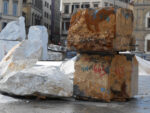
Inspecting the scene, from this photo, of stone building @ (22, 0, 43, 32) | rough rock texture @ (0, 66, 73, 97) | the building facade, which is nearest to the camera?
rough rock texture @ (0, 66, 73, 97)

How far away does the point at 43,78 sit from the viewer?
4.98 m

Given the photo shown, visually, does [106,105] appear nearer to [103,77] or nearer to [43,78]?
[103,77]

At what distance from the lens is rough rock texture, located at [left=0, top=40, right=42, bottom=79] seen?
6.97 metres

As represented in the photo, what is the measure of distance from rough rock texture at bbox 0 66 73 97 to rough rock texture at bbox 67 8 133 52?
65 cm

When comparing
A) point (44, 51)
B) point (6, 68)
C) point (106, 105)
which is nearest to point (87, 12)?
point (106, 105)

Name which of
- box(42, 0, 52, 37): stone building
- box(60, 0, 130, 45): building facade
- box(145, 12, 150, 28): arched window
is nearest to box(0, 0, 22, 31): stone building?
box(60, 0, 130, 45): building facade

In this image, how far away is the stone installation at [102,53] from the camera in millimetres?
4801

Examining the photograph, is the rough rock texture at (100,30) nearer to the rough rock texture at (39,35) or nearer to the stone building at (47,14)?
the rough rock texture at (39,35)

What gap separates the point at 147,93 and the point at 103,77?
5.45 ft

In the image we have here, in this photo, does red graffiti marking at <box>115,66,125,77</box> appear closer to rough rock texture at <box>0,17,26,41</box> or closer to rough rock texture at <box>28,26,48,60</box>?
rough rock texture at <box>0,17,26,41</box>

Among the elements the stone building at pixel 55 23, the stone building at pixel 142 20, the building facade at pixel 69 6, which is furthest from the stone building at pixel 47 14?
the stone building at pixel 142 20

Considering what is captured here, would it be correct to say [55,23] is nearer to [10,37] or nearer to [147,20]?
[147,20]

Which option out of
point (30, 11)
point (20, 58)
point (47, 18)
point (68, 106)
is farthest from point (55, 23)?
point (68, 106)

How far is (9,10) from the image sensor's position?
37.6 metres
